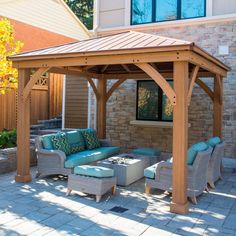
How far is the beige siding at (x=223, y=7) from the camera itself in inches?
376

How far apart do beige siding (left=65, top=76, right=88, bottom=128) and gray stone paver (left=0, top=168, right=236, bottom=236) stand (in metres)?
6.10

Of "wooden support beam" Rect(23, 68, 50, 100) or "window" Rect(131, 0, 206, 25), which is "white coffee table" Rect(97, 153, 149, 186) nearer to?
"wooden support beam" Rect(23, 68, 50, 100)

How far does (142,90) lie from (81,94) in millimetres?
3146

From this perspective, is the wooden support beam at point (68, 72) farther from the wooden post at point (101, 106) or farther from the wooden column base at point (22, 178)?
the wooden column base at point (22, 178)

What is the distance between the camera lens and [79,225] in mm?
4957

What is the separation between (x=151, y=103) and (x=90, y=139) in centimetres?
269

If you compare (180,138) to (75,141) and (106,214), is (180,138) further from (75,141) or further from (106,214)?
(75,141)

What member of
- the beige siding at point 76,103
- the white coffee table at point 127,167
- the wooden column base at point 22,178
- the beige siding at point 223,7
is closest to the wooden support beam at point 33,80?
the wooden column base at point 22,178

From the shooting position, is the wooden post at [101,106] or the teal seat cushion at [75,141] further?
the wooden post at [101,106]

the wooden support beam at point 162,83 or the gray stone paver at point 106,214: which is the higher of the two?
the wooden support beam at point 162,83

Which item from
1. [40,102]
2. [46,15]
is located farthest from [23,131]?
[46,15]

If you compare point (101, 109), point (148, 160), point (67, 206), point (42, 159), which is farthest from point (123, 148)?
point (67, 206)

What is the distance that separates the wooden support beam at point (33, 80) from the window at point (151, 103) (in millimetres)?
4607

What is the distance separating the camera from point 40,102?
47.9 feet
